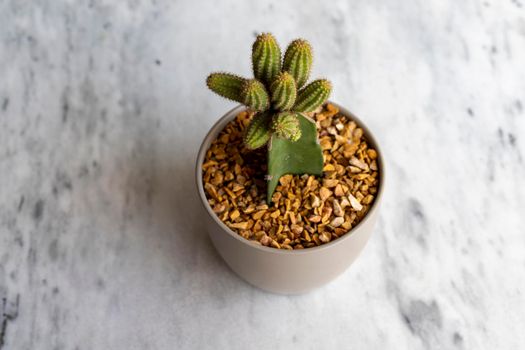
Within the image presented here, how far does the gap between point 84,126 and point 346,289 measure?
605 millimetres

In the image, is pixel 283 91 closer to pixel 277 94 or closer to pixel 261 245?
pixel 277 94

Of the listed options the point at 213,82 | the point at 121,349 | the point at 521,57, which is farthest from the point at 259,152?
the point at 521,57

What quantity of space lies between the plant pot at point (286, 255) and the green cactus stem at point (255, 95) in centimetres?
19

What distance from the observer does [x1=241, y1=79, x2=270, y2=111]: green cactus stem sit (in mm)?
841

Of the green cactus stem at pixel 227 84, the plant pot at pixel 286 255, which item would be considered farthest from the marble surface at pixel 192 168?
the green cactus stem at pixel 227 84

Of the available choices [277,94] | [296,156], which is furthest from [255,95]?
[296,156]

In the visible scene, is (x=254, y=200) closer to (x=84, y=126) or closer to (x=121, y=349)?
(x=121, y=349)

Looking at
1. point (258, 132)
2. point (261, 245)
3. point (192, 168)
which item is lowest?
point (192, 168)

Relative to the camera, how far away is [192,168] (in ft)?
4.08

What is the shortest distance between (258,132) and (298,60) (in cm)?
11

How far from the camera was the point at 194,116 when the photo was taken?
4.24 ft

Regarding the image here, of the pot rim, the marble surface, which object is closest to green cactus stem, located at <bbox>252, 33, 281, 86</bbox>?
the pot rim

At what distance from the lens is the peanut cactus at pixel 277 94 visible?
85cm

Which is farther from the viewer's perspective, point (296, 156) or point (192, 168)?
point (192, 168)
